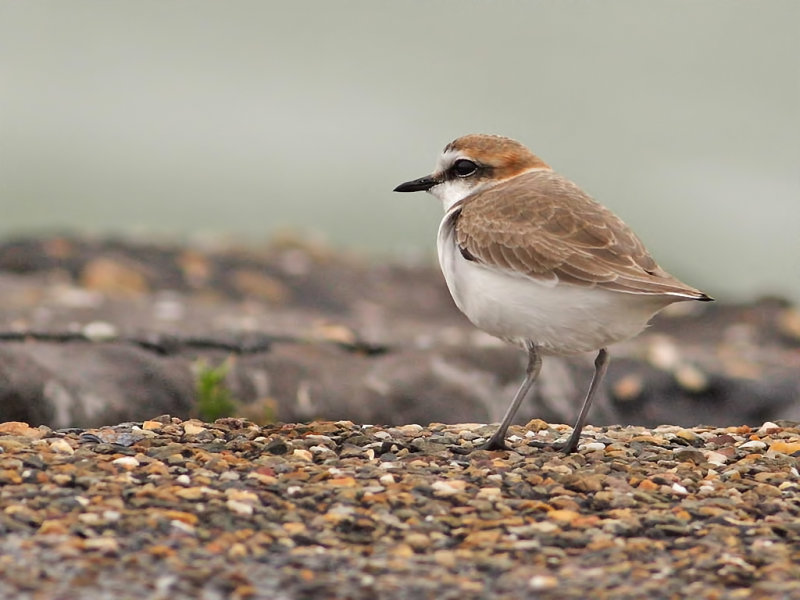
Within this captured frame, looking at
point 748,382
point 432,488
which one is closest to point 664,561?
point 432,488

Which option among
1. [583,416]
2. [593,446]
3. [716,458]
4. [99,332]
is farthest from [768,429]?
[99,332]

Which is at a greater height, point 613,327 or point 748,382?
point 613,327

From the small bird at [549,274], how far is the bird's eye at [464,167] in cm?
34

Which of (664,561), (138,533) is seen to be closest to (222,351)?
(138,533)

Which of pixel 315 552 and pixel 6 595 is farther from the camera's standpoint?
pixel 315 552

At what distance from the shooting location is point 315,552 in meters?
5.14

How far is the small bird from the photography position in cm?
661

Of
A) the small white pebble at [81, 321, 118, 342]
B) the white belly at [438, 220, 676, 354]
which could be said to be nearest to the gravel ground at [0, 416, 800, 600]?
the white belly at [438, 220, 676, 354]

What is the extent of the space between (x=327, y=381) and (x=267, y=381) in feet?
1.60

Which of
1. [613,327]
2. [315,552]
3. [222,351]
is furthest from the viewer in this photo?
[222,351]

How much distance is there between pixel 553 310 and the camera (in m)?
6.64

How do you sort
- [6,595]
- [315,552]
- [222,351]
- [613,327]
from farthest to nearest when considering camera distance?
1. [222,351]
2. [613,327]
3. [315,552]
4. [6,595]

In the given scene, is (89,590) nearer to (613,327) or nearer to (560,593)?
(560,593)

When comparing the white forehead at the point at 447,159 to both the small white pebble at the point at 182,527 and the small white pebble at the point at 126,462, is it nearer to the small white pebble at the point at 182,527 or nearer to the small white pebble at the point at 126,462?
the small white pebble at the point at 126,462
